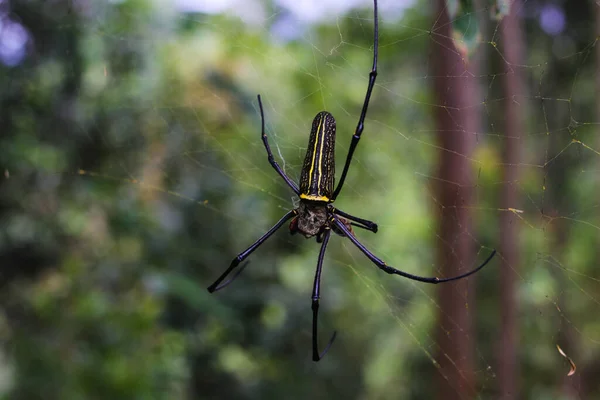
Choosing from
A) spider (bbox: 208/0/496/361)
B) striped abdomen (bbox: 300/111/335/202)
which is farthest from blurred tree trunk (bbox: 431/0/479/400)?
striped abdomen (bbox: 300/111/335/202)

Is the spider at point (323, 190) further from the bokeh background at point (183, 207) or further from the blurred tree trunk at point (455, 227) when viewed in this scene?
the blurred tree trunk at point (455, 227)

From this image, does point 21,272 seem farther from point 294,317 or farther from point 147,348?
point 294,317

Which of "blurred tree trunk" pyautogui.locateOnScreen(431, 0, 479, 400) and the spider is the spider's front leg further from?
"blurred tree trunk" pyautogui.locateOnScreen(431, 0, 479, 400)

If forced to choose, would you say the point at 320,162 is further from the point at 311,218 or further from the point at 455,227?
the point at 455,227

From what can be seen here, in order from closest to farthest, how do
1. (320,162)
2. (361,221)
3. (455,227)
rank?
(320,162) < (361,221) < (455,227)

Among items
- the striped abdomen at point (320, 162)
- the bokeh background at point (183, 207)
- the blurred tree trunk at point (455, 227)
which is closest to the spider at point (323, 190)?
the striped abdomen at point (320, 162)

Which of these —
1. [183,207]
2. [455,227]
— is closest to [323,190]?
[455,227]

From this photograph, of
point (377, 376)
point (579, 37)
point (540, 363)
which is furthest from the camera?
point (540, 363)

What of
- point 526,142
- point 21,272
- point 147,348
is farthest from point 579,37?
point 21,272
